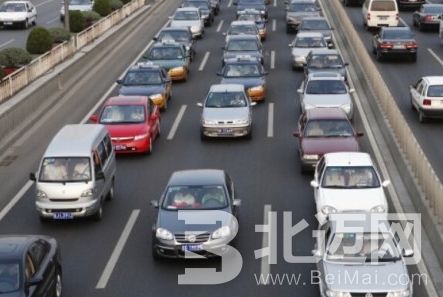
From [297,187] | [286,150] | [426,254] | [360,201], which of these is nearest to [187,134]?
[286,150]

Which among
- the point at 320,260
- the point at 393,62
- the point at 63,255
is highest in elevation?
the point at 320,260

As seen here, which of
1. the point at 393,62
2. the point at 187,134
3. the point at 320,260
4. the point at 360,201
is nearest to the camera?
the point at 320,260

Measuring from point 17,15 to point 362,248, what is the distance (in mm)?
44579

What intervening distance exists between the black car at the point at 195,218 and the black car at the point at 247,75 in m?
14.5

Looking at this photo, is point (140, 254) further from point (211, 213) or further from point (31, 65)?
point (31, 65)

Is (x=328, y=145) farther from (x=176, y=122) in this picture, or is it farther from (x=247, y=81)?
(x=247, y=81)

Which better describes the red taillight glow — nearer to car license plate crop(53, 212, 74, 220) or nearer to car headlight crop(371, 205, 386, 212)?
car headlight crop(371, 205, 386, 212)

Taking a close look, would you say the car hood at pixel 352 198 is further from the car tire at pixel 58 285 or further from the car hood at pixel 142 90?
the car hood at pixel 142 90

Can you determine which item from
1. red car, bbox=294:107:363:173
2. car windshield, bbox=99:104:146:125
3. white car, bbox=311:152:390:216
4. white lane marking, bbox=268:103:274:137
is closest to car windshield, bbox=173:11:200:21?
white lane marking, bbox=268:103:274:137

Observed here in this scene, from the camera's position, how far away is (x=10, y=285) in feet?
51.6

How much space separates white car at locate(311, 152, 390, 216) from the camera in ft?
71.1

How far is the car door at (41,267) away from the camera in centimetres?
1623

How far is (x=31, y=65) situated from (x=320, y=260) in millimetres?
21383

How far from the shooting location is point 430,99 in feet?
107
